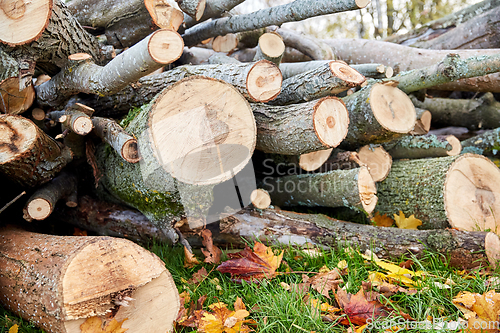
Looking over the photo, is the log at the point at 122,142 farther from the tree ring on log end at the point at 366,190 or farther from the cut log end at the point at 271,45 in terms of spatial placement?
the tree ring on log end at the point at 366,190

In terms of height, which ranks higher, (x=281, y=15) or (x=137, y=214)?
(x=281, y=15)

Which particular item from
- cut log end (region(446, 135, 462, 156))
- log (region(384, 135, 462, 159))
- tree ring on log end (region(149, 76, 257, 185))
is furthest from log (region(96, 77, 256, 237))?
cut log end (region(446, 135, 462, 156))

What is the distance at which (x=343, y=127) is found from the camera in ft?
6.93

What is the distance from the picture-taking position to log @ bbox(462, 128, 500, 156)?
3.06 metres

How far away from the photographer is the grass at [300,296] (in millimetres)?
1578

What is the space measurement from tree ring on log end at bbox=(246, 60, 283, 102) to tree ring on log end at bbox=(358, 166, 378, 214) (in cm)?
90

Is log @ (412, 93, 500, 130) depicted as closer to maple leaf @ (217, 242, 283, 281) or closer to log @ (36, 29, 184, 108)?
maple leaf @ (217, 242, 283, 281)

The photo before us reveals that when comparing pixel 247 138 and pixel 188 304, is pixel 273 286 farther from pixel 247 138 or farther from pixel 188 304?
pixel 247 138

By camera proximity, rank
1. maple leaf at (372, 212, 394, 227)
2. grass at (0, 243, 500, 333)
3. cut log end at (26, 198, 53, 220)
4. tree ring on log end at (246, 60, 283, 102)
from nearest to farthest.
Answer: grass at (0, 243, 500, 333)
tree ring on log end at (246, 60, 283, 102)
cut log end at (26, 198, 53, 220)
maple leaf at (372, 212, 394, 227)

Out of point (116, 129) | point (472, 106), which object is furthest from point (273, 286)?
point (472, 106)

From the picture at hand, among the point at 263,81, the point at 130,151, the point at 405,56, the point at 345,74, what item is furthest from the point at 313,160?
the point at 405,56

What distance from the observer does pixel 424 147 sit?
305cm

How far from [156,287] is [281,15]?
2.11 m

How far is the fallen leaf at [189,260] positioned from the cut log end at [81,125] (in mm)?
957
